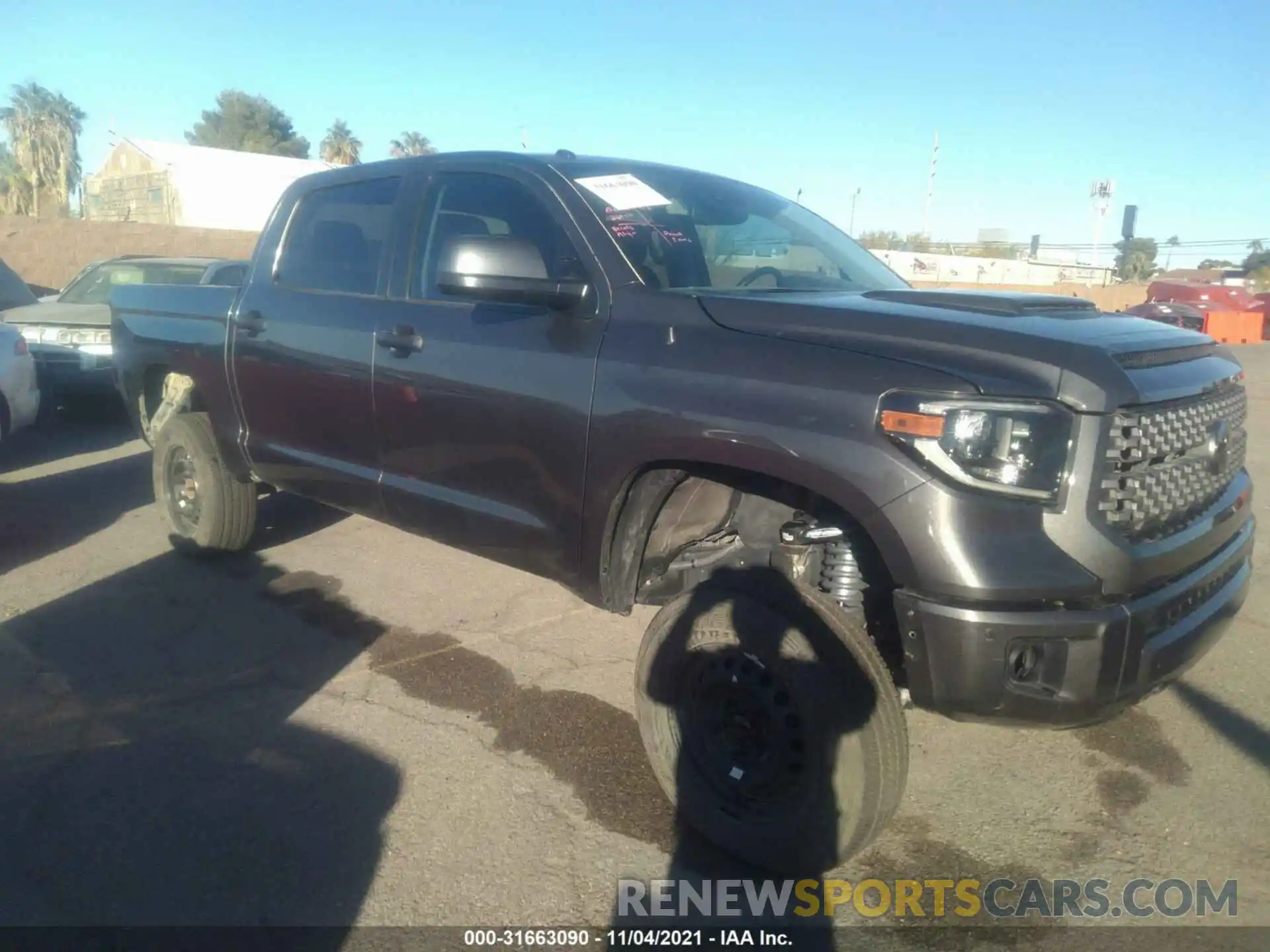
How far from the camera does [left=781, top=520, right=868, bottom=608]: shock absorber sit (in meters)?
2.87

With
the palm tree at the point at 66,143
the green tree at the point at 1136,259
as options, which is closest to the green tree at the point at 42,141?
the palm tree at the point at 66,143

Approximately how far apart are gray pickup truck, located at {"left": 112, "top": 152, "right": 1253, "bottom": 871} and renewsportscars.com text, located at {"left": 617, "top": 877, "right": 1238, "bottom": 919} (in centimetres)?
11

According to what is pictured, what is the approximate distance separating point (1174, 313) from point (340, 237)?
876 inches

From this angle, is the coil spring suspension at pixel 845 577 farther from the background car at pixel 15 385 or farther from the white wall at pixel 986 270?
the white wall at pixel 986 270

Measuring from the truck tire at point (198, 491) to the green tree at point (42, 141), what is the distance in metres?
48.6

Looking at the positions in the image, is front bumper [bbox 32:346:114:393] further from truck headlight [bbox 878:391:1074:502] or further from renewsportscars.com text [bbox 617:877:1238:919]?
truck headlight [bbox 878:391:1074:502]

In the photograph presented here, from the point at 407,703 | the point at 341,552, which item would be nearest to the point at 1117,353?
the point at 407,703

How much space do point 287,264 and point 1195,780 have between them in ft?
13.6

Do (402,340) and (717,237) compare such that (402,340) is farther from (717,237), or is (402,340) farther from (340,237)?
(717,237)

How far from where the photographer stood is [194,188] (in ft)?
121

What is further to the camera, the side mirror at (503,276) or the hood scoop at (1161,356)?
the side mirror at (503,276)

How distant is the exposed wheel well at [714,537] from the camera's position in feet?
9.21

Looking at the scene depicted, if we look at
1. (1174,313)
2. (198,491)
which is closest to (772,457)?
(198,491)

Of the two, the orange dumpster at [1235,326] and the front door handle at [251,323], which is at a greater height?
the front door handle at [251,323]
